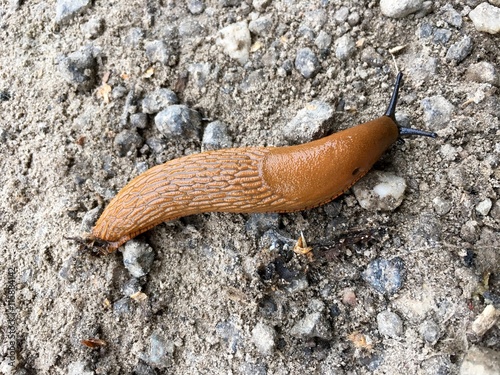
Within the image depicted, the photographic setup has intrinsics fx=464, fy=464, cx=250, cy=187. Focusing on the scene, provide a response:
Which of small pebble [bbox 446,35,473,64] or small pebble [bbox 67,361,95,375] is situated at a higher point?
small pebble [bbox 446,35,473,64]

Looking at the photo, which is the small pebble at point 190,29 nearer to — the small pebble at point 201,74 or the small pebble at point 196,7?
the small pebble at point 196,7

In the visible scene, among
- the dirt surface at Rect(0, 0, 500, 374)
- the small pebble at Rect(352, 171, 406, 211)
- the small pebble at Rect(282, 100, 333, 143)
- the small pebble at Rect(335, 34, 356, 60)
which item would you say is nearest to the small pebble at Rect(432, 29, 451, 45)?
the dirt surface at Rect(0, 0, 500, 374)

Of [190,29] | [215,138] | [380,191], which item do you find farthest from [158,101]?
[380,191]

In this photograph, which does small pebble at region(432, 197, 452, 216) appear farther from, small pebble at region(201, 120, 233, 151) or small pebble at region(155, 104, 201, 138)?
small pebble at region(155, 104, 201, 138)

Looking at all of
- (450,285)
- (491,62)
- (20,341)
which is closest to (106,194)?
(20,341)

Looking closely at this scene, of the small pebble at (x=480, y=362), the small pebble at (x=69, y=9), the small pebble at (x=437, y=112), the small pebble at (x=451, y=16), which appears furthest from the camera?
the small pebble at (x=69, y=9)

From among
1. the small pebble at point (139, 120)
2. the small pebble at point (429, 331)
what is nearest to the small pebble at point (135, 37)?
the small pebble at point (139, 120)
